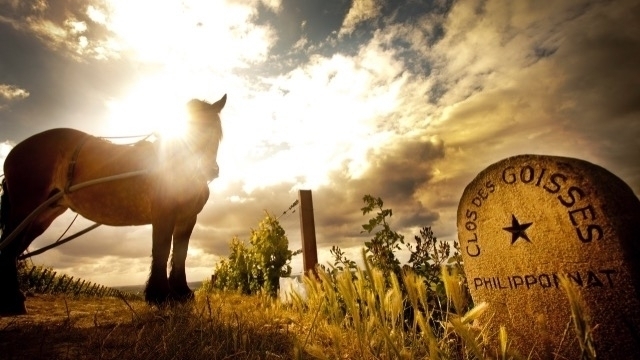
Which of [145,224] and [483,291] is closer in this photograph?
[483,291]

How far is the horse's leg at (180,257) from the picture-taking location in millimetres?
4828

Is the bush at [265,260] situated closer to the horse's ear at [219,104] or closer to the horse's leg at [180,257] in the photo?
the horse's leg at [180,257]

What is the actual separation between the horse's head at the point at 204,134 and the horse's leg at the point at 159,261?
0.87m

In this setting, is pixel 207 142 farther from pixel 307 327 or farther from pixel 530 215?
pixel 530 215

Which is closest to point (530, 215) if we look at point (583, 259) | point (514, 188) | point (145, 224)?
point (514, 188)

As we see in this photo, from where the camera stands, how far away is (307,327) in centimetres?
301

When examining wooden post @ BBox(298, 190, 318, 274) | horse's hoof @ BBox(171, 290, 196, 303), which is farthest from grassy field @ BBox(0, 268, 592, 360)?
wooden post @ BBox(298, 190, 318, 274)

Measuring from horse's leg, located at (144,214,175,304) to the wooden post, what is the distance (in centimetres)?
207

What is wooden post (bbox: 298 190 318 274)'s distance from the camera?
17.5 ft

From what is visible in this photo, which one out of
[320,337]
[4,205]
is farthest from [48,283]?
[320,337]

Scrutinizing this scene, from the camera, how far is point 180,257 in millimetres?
5066

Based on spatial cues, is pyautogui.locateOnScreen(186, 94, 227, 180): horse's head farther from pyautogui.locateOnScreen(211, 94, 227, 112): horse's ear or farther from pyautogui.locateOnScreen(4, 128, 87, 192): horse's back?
pyautogui.locateOnScreen(4, 128, 87, 192): horse's back

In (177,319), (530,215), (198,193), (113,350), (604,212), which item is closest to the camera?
(604,212)

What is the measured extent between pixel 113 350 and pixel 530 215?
9.84 ft
